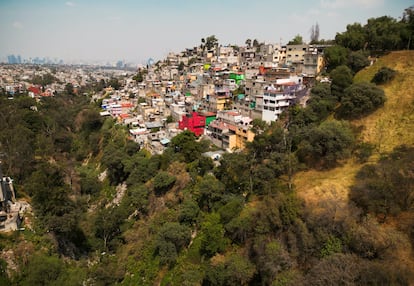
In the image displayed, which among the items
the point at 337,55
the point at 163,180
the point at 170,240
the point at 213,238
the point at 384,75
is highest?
the point at 337,55

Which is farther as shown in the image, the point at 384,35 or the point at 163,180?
the point at 384,35

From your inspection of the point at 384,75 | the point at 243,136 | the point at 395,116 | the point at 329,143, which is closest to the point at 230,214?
the point at 329,143

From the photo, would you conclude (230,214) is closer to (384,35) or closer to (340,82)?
(340,82)

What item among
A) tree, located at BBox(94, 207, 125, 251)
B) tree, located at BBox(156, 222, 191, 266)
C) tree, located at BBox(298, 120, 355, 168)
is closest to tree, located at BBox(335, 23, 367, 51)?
tree, located at BBox(298, 120, 355, 168)

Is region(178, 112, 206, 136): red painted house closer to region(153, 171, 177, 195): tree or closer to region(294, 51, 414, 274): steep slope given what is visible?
region(153, 171, 177, 195): tree

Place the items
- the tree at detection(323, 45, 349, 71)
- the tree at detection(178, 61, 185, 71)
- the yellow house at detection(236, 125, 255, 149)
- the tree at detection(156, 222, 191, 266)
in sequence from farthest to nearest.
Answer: the tree at detection(178, 61, 185, 71) → the tree at detection(323, 45, 349, 71) → the yellow house at detection(236, 125, 255, 149) → the tree at detection(156, 222, 191, 266)
